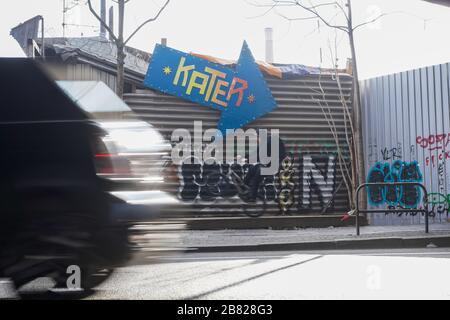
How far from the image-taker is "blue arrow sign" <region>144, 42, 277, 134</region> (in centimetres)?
1334

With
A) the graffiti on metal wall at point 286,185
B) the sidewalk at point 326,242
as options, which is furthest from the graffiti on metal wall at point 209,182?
the sidewalk at point 326,242

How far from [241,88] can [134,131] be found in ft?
30.6

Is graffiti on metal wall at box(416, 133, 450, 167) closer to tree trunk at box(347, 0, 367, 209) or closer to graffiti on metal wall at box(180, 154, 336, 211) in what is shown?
tree trunk at box(347, 0, 367, 209)

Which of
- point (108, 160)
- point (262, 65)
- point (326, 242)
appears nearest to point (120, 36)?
point (262, 65)

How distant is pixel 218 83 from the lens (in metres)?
13.6

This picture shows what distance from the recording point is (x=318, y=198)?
14.0 metres

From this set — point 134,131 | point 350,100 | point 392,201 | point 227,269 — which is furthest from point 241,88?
point 134,131

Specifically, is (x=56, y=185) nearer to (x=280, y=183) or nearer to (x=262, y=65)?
(x=280, y=183)

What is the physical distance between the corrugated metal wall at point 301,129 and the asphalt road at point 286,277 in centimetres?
528

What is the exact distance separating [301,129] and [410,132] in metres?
2.60

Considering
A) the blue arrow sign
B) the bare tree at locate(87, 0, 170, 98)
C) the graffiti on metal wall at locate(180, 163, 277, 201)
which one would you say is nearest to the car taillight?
the bare tree at locate(87, 0, 170, 98)

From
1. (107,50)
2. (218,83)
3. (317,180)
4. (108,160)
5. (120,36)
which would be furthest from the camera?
(107,50)

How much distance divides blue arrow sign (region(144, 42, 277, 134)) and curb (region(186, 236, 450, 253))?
505cm
